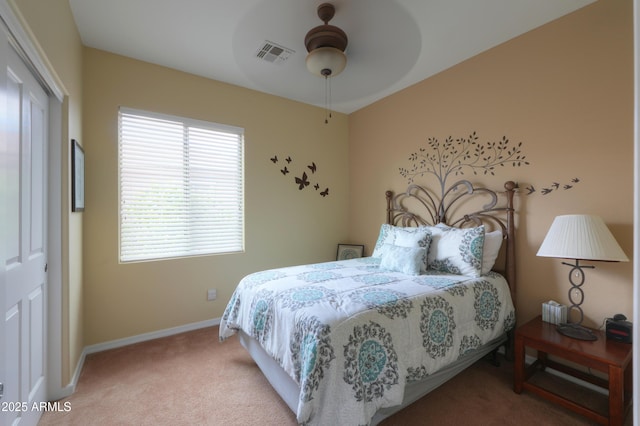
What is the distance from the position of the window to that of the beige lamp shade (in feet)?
9.41

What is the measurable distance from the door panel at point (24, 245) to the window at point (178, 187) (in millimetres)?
→ 867

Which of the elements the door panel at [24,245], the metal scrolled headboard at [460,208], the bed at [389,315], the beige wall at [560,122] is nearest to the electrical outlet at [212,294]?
the bed at [389,315]

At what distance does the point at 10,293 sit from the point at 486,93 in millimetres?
3609

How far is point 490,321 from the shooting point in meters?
2.08

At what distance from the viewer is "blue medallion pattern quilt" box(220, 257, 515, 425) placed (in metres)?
1.35

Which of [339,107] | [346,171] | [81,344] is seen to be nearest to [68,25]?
[81,344]

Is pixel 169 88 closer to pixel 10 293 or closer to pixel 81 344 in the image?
pixel 10 293

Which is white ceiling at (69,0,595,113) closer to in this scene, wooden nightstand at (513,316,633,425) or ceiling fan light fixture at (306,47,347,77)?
ceiling fan light fixture at (306,47,347,77)

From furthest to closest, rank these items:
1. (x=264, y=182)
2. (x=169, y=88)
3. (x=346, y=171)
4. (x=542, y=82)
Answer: (x=346, y=171) → (x=264, y=182) → (x=169, y=88) → (x=542, y=82)

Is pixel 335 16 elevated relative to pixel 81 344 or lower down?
elevated

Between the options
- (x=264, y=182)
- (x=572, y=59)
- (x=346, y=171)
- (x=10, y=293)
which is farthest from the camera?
(x=346, y=171)

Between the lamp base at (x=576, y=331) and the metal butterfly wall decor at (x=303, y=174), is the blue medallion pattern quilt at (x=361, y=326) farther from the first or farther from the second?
the metal butterfly wall decor at (x=303, y=174)

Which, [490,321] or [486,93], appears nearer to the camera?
[490,321]

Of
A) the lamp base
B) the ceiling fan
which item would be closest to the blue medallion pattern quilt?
the lamp base
